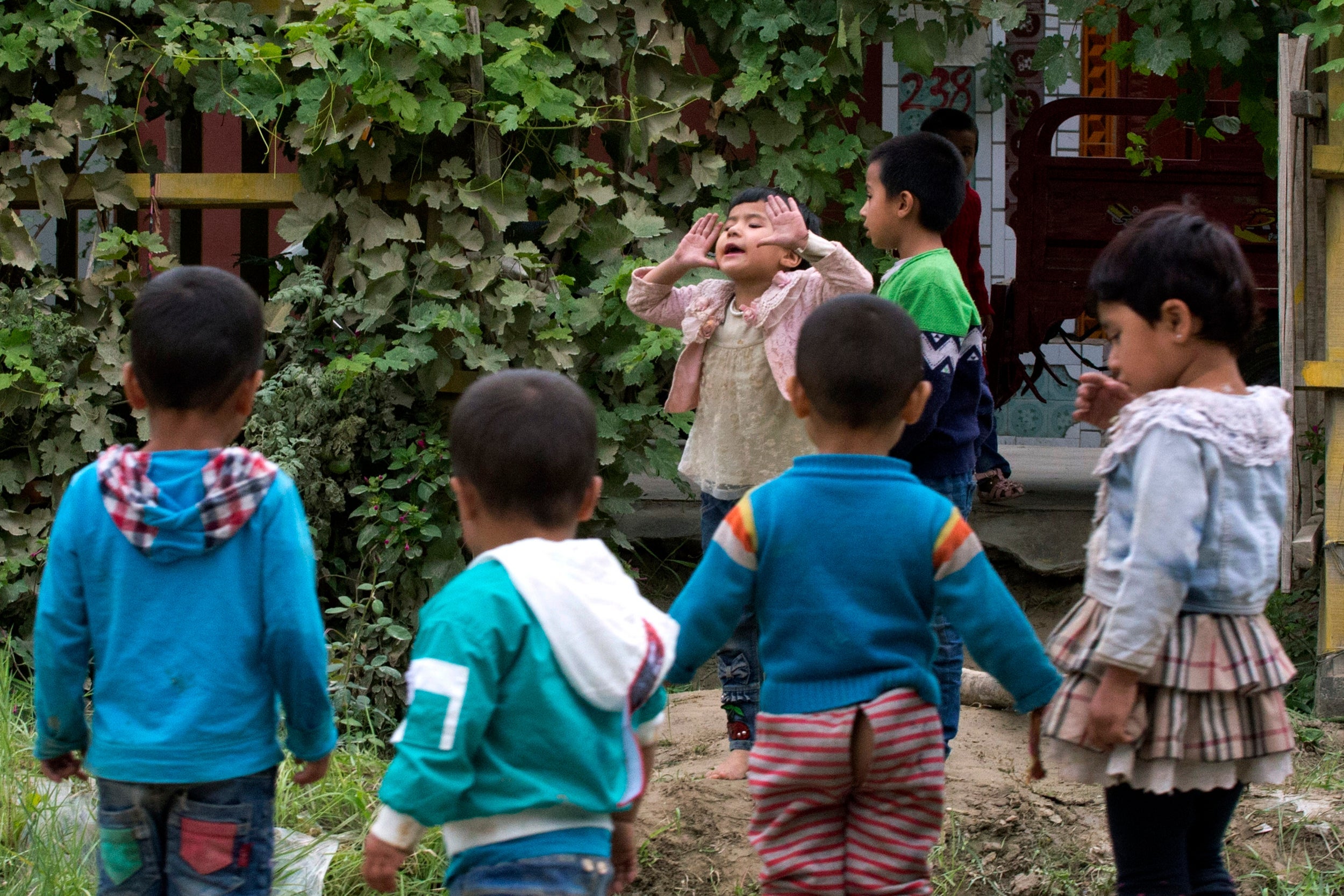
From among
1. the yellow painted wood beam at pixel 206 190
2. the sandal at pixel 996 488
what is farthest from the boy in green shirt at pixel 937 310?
the sandal at pixel 996 488

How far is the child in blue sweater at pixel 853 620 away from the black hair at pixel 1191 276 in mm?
340

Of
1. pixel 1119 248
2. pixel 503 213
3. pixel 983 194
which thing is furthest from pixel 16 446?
pixel 983 194

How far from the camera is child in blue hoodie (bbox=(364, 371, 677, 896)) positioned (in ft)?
5.38

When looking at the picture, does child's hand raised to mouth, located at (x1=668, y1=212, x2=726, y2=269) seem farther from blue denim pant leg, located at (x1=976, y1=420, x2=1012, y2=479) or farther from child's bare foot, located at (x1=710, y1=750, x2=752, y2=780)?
blue denim pant leg, located at (x1=976, y1=420, x2=1012, y2=479)

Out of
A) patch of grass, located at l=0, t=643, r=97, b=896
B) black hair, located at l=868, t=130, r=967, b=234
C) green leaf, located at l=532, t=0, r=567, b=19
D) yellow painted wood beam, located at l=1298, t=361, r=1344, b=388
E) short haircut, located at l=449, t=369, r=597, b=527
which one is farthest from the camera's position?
green leaf, located at l=532, t=0, r=567, b=19

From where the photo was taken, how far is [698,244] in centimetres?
312

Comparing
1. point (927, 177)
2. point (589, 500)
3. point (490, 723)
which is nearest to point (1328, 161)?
point (927, 177)

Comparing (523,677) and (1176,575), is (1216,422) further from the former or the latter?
(523,677)

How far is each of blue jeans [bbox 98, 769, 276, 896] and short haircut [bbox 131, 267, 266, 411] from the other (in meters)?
0.56

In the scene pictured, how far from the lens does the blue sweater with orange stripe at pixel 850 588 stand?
197 cm

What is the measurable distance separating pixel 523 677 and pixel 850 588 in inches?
21.3

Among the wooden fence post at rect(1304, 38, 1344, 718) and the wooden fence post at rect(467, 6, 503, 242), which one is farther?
the wooden fence post at rect(467, 6, 503, 242)

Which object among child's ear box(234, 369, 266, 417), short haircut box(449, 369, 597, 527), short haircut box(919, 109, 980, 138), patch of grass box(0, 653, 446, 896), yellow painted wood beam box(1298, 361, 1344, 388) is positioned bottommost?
patch of grass box(0, 653, 446, 896)

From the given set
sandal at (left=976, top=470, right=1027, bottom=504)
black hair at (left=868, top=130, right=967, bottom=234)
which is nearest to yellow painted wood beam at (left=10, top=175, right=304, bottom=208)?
black hair at (left=868, top=130, right=967, bottom=234)
